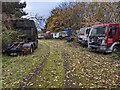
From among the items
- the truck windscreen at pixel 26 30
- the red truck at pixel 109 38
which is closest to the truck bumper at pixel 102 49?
the red truck at pixel 109 38

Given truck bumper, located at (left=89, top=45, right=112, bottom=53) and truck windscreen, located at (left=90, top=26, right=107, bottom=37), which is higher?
truck windscreen, located at (left=90, top=26, right=107, bottom=37)

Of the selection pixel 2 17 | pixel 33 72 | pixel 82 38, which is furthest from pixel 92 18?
pixel 33 72

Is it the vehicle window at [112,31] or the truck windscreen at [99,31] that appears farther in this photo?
the truck windscreen at [99,31]

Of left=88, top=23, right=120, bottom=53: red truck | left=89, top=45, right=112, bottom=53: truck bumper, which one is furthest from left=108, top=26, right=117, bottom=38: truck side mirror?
left=89, top=45, right=112, bottom=53: truck bumper

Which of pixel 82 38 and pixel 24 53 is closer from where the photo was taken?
pixel 24 53

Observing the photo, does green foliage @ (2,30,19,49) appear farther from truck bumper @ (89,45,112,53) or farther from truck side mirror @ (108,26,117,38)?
truck side mirror @ (108,26,117,38)

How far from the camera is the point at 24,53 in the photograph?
20922 millimetres

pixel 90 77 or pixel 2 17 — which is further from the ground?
pixel 2 17

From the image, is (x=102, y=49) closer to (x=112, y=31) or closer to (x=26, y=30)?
(x=112, y=31)

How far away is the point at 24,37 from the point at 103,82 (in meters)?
16.2

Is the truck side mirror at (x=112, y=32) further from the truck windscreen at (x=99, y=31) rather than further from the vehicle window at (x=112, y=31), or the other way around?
the truck windscreen at (x=99, y=31)

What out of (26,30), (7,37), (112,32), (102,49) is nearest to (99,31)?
(112,32)

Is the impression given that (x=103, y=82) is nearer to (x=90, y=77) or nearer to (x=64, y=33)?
(x=90, y=77)

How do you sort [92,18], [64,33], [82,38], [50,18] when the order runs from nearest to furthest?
[82,38], [92,18], [64,33], [50,18]
